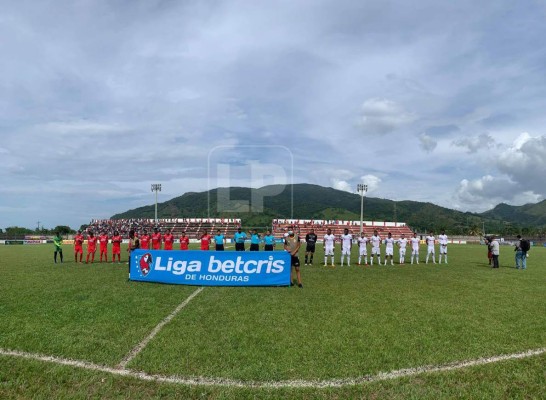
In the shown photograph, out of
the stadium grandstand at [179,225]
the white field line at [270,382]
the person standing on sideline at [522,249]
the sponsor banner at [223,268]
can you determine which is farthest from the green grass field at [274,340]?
the stadium grandstand at [179,225]

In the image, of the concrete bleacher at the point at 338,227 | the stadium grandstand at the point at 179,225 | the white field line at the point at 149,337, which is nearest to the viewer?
the white field line at the point at 149,337

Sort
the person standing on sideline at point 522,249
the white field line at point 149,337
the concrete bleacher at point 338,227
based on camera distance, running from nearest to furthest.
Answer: the white field line at point 149,337 → the person standing on sideline at point 522,249 → the concrete bleacher at point 338,227

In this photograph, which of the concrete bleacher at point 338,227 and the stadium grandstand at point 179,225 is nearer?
the concrete bleacher at point 338,227

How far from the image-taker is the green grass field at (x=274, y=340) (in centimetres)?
578

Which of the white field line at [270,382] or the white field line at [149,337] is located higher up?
the white field line at [149,337]

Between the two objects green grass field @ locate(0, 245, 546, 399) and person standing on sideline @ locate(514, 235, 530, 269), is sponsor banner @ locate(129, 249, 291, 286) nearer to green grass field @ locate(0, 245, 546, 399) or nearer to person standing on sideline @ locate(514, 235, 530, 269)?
green grass field @ locate(0, 245, 546, 399)

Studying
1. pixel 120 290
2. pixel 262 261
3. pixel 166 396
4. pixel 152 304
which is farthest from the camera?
pixel 262 261

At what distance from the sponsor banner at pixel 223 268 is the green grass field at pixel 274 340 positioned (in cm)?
81

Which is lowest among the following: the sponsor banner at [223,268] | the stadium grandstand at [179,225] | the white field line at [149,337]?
the white field line at [149,337]

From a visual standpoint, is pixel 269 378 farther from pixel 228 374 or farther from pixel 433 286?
pixel 433 286

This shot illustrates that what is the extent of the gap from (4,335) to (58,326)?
3.40 feet

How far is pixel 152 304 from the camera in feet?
37.0

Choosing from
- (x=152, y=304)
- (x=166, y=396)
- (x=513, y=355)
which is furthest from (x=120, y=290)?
(x=513, y=355)

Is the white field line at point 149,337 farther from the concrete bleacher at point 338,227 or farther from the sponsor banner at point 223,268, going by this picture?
the concrete bleacher at point 338,227
